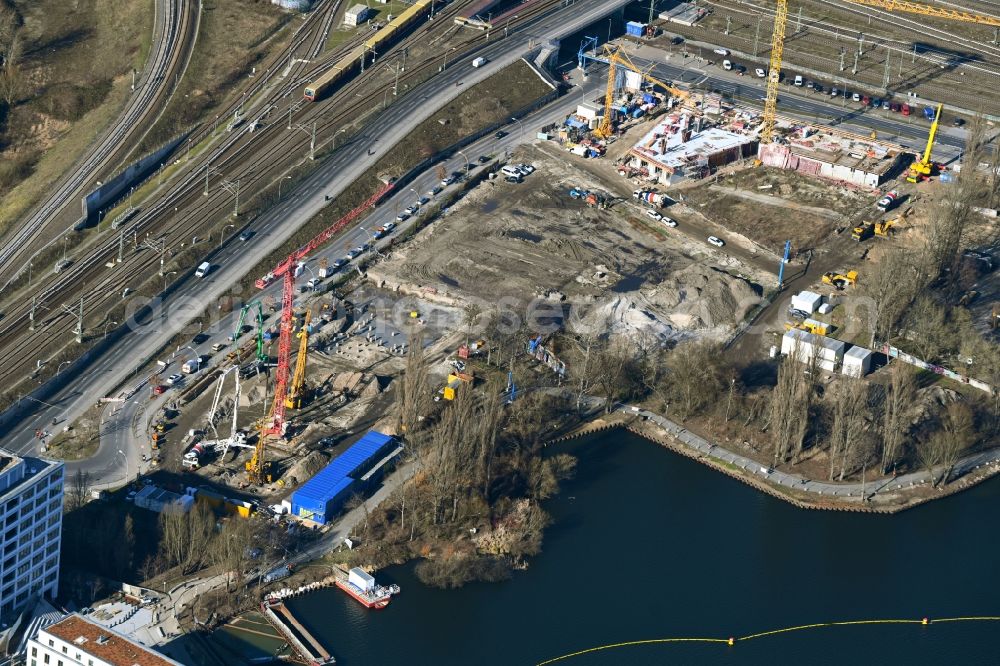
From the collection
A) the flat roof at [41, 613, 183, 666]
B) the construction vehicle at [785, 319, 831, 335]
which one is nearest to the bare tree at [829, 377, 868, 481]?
the construction vehicle at [785, 319, 831, 335]

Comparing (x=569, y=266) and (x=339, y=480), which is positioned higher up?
(x=569, y=266)

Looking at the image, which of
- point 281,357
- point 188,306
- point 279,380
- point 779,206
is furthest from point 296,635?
point 779,206

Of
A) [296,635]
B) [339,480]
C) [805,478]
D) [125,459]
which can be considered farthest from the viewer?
[805,478]

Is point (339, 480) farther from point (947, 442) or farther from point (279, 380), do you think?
point (947, 442)

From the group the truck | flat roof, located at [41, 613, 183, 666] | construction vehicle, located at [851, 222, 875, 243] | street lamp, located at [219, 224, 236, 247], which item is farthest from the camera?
the truck

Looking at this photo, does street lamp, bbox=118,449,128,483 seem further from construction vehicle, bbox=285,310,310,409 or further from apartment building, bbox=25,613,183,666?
apartment building, bbox=25,613,183,666

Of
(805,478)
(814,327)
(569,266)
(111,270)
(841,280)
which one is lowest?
(805,478)

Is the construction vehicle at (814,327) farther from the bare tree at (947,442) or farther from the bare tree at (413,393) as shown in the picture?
the bare tree at (413,393)
